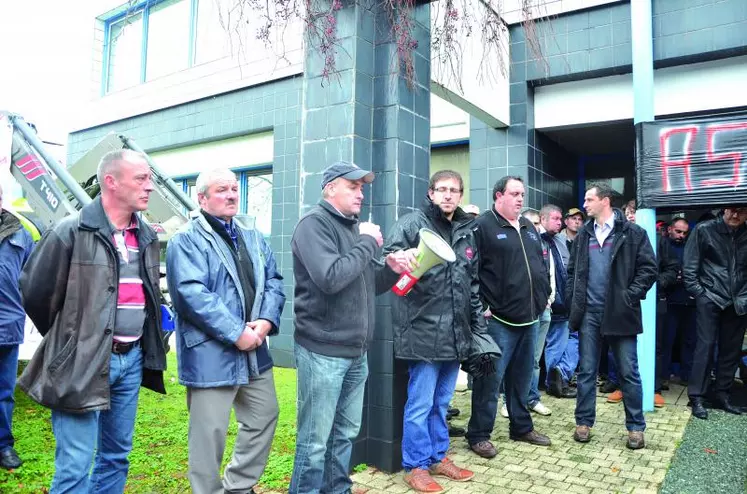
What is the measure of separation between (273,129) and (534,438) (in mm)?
6501

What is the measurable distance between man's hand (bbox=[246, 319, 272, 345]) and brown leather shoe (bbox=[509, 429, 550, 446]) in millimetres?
2825

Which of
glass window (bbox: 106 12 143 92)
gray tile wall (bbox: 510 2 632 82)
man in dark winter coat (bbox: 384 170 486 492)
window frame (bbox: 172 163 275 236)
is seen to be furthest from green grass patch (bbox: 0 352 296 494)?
glass window (bbox: 106 12 143 92)

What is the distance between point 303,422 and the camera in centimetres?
325

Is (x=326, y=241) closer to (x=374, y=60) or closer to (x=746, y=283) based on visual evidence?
(x=374, y=60)

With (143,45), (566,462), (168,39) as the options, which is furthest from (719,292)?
(143,45)

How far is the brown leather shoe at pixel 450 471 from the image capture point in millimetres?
4082

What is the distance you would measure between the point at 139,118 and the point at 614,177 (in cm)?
931

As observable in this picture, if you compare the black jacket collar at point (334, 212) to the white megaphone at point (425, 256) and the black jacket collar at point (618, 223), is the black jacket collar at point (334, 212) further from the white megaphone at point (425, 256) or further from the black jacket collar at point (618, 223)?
the black jacket collar at point (618, 223)

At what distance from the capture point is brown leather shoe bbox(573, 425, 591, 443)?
16.2 feet

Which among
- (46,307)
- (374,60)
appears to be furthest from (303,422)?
(374,60)

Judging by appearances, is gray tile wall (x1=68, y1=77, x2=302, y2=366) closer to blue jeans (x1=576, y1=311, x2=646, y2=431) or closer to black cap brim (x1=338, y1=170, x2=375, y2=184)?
blue jeans (x1=576, y1=311, x2=646, y2=431)

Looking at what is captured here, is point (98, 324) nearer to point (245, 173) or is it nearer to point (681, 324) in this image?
point (681, 324)

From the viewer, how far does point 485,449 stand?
180 inches

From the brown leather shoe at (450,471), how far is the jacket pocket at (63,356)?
8.64 ft
